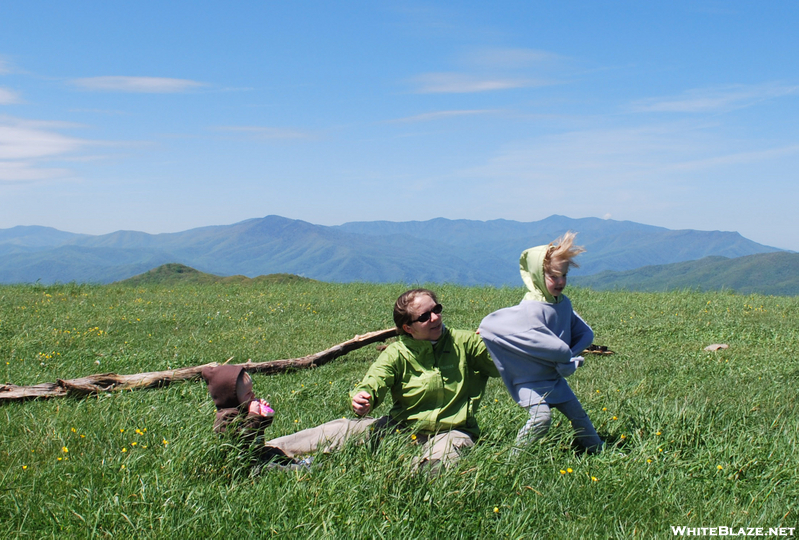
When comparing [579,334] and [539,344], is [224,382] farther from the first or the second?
[579,334]

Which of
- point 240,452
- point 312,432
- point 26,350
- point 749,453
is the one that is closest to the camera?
point 240,452

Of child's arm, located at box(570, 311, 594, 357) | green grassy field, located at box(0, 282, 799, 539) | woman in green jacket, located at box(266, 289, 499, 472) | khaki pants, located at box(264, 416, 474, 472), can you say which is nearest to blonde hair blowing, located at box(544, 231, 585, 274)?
child's arm, located at box(570, 311, 594, 357)

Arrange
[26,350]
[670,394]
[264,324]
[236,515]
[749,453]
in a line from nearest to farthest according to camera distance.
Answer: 1. [236,515]
2. [749,453]
3. [670,394]
4. [26,350]
5. [264,324]

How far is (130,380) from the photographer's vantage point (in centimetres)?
702

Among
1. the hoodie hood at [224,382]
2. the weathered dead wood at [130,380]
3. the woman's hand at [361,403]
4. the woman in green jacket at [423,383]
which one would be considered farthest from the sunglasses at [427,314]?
the weathered dead wood at [130,380]

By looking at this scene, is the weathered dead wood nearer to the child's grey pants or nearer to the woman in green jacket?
the woman in green jacket

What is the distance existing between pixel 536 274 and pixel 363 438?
1.80m

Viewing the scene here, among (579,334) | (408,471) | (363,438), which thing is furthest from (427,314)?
(579,334)

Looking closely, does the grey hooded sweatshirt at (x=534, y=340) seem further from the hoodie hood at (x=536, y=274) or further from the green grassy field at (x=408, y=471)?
the green grassy field at (x=408, y=471)

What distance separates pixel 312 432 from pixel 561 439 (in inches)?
77.1

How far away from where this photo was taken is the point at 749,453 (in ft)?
14.1

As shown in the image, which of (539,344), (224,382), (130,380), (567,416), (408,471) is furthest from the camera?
(130,380)

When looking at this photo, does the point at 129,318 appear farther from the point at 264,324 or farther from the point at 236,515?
the point at 236,515

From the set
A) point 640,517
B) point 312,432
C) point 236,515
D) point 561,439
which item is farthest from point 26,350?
point 640,517
